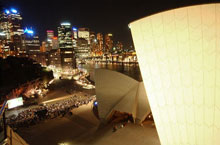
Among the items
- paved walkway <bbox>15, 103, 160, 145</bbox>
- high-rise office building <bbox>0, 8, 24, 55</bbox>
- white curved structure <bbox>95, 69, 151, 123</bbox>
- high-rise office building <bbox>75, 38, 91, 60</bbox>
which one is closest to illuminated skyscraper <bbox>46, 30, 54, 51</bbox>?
high-rise office building <bbox>75, 38, 91, 60</bbox>

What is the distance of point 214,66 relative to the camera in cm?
414

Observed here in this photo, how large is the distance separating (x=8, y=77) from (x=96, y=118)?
22.3m

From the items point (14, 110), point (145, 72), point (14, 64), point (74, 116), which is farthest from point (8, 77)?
point (145, 72)

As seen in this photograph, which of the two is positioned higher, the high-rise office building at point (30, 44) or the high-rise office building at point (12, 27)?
the high-rise office building at point (12, 27)

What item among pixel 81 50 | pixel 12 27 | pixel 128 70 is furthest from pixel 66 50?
pixel 81 50

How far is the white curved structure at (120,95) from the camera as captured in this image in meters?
11.2

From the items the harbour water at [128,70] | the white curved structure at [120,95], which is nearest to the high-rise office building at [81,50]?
the harbour water at [128,70]

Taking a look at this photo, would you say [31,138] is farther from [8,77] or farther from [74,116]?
[8,77]

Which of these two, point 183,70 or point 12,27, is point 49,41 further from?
point 183,70

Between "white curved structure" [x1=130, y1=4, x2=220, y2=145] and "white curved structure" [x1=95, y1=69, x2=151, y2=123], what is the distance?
236 inches

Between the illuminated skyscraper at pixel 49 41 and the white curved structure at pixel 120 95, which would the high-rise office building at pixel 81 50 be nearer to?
the illuminated skyscraper at pixel 49 41

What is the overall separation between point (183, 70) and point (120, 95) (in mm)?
8206

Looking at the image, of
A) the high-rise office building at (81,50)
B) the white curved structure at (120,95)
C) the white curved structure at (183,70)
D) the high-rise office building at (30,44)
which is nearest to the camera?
the white curved structure at (183,70)

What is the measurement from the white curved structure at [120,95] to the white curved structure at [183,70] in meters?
5.99
